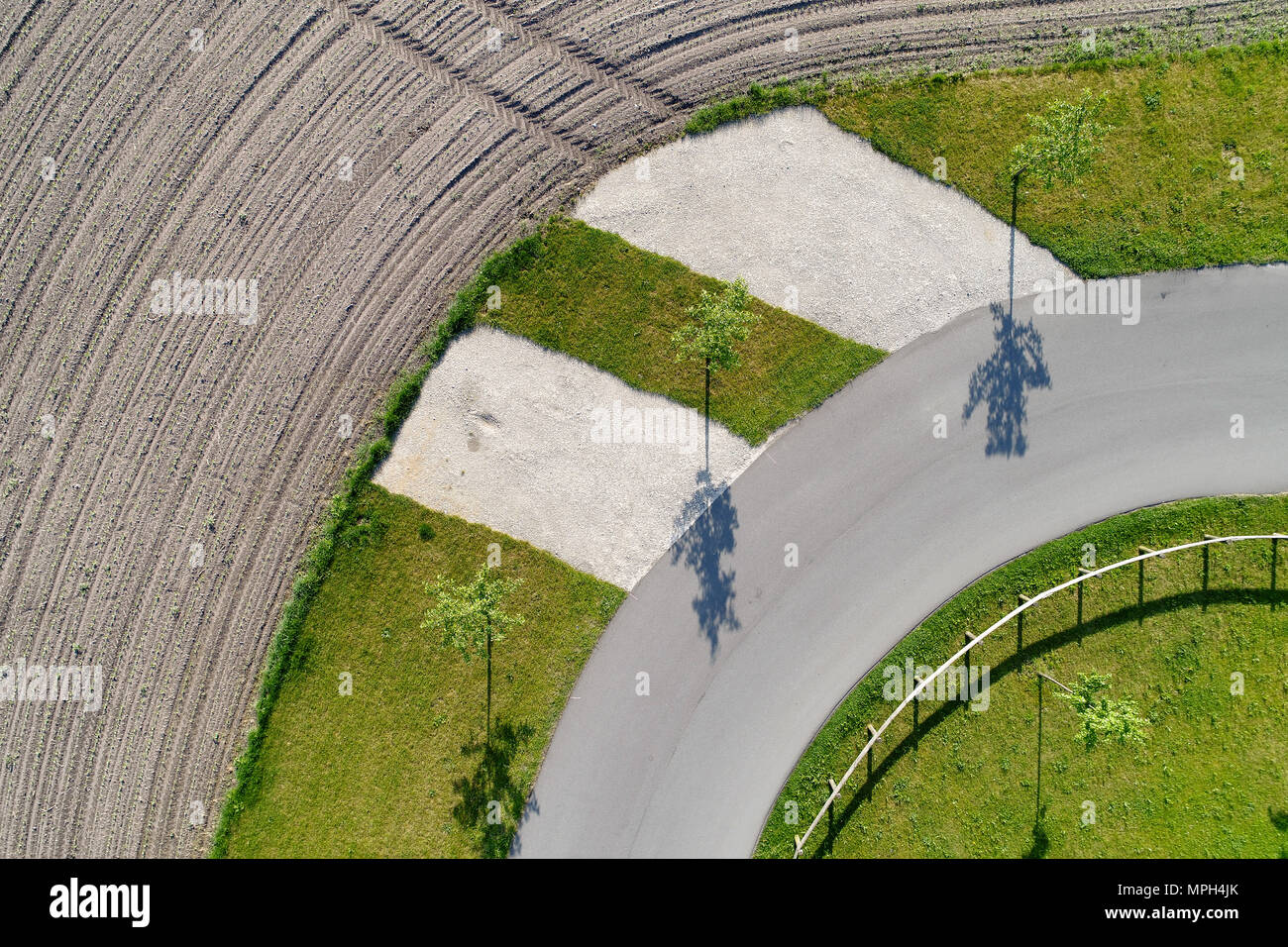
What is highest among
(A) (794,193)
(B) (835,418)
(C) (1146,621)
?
(A) (794,193)

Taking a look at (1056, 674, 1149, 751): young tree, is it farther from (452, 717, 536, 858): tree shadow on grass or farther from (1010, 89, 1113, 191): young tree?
(452, 717, 536, 858): tree shadow on grass

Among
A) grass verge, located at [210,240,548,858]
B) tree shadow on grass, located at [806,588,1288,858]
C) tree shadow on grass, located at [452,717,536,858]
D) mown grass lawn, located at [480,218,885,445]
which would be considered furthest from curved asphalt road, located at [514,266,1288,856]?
grass verge, located at [210,240,548,858]

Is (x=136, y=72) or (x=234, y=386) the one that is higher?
(x=136, y=72)

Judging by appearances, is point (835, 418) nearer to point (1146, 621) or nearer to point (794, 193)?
point (794, 193)
